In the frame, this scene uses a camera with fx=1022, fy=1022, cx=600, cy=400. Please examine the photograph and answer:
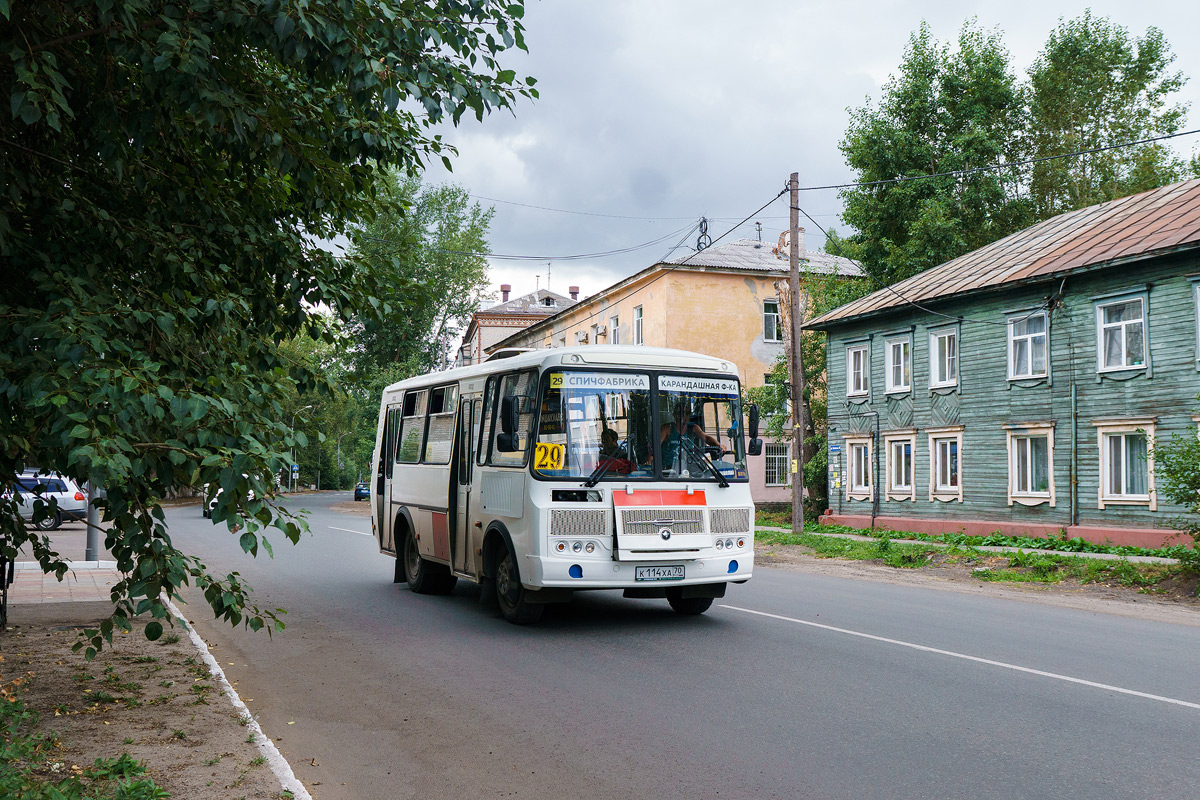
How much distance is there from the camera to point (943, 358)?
29047mm

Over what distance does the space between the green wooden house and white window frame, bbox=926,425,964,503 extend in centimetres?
5

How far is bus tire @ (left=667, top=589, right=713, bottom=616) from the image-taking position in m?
11.5

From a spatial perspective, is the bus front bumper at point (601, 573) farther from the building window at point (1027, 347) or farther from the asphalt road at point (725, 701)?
the building window at point (1027, 347)

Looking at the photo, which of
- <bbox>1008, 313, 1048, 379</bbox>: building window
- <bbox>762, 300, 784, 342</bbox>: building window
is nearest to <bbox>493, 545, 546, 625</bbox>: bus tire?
<bbox>1008, 313, 1048, 379</bbox>: building window

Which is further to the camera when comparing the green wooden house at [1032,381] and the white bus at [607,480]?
the green wooden house at [1032,381]

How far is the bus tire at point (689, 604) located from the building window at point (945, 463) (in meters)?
18.3

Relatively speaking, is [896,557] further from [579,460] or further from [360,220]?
[360,220]

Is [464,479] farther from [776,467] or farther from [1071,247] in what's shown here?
[776,467]

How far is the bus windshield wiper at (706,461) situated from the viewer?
10.9 m

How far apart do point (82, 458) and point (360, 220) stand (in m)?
3.86

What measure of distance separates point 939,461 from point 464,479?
2002 cm

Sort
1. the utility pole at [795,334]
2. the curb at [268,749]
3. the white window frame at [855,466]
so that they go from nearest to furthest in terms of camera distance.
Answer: the curb at [268,749] → the utility pole at [795,334] → the white window frame at [855,466]

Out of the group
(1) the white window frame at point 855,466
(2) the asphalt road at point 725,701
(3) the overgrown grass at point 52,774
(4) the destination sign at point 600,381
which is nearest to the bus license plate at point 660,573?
(2) the asphalt road at point 725,701

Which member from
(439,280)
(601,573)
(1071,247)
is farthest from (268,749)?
(439,280)
